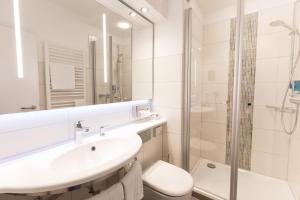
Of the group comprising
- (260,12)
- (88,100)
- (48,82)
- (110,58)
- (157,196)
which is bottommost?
(157,196)

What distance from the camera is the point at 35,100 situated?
99 centimetres

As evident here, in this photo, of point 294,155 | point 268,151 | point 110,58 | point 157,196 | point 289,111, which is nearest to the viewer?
point 157,196

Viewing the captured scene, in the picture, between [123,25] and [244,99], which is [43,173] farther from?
[244,99]

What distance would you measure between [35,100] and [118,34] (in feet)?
3.20

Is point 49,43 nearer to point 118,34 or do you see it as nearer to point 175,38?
point 118,34

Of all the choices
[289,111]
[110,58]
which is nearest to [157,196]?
[110,58]

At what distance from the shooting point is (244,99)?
1.89 metres

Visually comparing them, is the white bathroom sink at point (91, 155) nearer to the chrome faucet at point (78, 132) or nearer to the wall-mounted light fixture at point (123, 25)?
the chrome faucet at point (78, 132)

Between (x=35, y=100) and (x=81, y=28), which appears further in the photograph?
(x=81, y=28)

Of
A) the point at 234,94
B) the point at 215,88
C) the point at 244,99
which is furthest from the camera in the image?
the point at 215,88

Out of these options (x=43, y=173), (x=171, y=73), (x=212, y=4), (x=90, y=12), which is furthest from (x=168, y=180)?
(x=212, y=4)

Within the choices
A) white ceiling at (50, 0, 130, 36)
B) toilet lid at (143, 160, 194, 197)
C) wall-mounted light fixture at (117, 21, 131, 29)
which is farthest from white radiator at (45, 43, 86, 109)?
toilet lid at (143, 160, 194, 197)

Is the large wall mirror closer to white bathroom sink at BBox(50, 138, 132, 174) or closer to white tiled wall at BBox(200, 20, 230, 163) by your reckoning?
white bathroom sink at BBox(50, 138, 132, 174)

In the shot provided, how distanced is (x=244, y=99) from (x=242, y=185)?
0.96m
